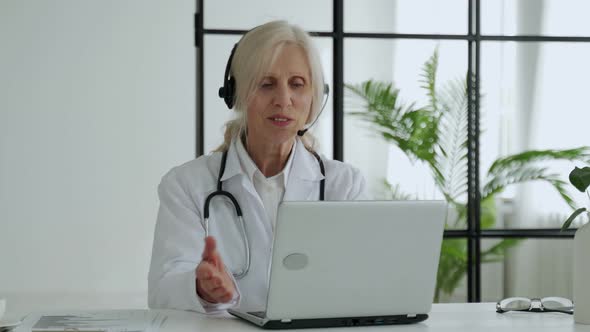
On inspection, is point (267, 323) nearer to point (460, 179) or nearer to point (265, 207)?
point (265, 207)

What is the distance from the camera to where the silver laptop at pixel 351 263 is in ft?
5.91

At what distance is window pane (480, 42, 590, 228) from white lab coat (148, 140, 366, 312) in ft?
8.30

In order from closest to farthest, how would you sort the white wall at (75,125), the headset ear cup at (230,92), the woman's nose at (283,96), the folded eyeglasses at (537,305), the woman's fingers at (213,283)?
the woman's fingers at (213,283)
the folded eyeglasses at (537,305)
the woman's nose at (283,96)
the headset ear cup at (230,92)
the white wall at (75,125)

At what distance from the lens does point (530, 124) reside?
5.04m

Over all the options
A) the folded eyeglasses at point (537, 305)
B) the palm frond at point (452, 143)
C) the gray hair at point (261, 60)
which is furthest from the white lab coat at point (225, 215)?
the palm frond at point (452, 143)

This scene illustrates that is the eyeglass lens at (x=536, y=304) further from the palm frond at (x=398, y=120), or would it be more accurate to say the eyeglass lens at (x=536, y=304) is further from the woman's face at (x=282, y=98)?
the palm frond at (x=398, y=120)

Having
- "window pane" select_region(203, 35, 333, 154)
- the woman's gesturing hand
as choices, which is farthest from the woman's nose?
"window pane" select_region(203, 35, 333, 154)

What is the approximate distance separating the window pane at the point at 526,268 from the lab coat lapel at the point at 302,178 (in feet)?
8.66

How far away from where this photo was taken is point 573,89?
5.07 metres

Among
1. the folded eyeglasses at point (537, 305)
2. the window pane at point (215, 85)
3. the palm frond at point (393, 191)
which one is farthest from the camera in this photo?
the palm frond at point (393, 191)

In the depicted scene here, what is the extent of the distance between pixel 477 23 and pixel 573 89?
697 mm

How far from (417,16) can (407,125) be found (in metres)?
0.64

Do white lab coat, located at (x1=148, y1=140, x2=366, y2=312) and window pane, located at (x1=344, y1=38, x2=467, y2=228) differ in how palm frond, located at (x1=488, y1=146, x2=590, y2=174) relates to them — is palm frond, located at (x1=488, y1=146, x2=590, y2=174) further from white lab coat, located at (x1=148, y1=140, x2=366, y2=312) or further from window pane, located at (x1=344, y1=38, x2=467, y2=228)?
white lab coat, located at (x1=148, y1=140, x2=366, y2=312)

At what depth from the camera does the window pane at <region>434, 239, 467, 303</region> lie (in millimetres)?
4973
